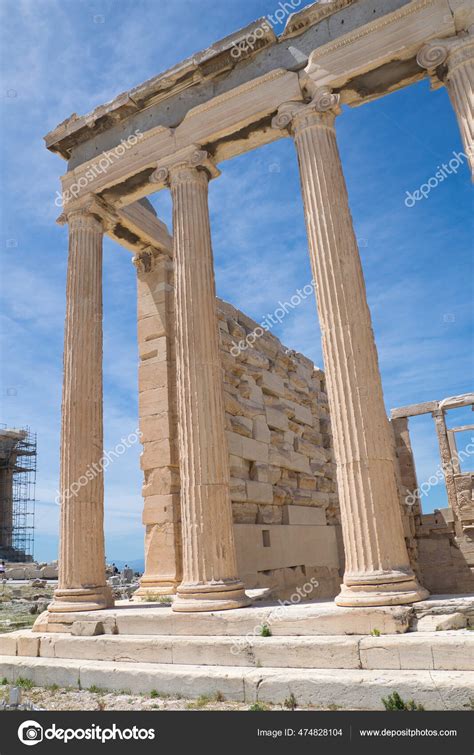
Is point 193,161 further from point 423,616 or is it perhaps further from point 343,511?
point 423,616

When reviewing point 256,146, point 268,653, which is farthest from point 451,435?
point 268,653

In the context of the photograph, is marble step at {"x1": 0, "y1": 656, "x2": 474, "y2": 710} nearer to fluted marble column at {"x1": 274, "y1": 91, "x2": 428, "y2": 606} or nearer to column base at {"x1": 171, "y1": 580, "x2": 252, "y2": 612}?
column base at {"x1": 171, "y1": 580, "x2": 252, "y2": 612}

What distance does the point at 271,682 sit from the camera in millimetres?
6664

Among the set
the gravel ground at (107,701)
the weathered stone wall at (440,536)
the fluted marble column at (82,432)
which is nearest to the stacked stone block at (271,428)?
the fluted marble column at (82,432)

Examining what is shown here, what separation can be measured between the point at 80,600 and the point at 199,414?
3.83 m

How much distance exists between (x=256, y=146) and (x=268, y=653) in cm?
854

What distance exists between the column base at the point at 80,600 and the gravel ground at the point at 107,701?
167 centimetres

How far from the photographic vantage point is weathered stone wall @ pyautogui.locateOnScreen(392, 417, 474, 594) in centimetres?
2094

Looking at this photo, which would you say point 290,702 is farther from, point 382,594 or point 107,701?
point 107,701

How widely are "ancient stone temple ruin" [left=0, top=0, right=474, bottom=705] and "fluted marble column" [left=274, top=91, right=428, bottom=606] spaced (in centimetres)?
3

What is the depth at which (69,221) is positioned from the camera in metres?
12.3

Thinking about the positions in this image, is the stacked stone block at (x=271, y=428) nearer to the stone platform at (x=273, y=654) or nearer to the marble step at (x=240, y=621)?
the marble step at (x=240, y=621)
